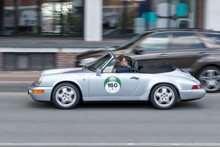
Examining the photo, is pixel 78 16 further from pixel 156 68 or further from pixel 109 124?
pixel 109 124

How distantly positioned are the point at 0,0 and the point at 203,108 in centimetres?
1123

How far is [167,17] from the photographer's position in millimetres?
16156

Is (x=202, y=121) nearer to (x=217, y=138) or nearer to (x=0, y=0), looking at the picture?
(x=217, y=138)

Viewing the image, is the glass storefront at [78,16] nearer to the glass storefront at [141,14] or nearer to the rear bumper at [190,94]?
the glass storefront at [141,14]

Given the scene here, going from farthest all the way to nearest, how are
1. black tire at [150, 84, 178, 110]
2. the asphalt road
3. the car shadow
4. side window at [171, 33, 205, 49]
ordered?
side window at [171, 33, 205, 49]
the car shadow
black tire at [150, 84, 178, 110]
the asphalt road

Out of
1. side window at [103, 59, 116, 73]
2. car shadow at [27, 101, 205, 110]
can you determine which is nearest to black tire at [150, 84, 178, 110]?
car shadow at [27, 101, 205, 110]

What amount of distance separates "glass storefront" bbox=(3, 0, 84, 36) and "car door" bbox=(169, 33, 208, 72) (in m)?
6.84

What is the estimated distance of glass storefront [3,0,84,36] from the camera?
16.1 m

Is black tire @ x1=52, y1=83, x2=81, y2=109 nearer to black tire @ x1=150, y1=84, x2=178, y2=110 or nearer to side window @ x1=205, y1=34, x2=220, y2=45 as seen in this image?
black tire @ x1=150, y1=84, x2=178, y2=110

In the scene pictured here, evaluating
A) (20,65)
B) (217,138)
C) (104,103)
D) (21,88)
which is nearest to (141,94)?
(104,103)

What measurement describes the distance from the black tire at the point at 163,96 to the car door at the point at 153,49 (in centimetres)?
227

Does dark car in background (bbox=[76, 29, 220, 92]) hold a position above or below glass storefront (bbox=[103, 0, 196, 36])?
below

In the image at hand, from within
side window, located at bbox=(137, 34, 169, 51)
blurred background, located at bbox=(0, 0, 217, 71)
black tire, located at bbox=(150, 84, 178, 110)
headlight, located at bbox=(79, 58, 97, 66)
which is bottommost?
black tire, located at bbox=(150, 84, 178, 110)

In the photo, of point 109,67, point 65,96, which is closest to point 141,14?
point 109,67
